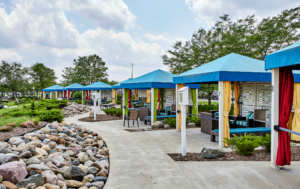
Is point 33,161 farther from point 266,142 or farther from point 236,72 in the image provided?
point 236,72

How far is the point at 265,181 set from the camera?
392cm

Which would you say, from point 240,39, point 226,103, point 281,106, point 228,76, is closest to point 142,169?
point 281,106

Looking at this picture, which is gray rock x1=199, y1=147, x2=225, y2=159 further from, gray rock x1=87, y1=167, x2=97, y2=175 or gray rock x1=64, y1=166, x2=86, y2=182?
gray rock x1=64, y1=166, x2=86, y2=182

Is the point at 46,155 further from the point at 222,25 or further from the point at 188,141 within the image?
the point at 222,25

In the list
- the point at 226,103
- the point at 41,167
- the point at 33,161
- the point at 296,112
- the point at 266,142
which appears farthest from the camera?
the point at 296,112

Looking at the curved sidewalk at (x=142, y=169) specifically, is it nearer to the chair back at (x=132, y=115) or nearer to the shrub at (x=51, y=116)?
the shrub at (x=51, y=116)


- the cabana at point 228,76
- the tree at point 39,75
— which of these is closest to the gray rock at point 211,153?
the cabana at point 228,76

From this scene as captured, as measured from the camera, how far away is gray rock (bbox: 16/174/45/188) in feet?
11.0

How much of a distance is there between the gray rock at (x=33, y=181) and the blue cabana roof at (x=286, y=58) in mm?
4675

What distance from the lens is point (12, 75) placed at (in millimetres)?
40750

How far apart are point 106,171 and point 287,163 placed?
372 cm

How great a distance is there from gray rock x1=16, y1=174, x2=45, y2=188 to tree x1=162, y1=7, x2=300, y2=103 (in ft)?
45.0

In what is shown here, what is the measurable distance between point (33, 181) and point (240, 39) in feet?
52.7

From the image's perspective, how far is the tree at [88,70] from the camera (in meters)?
42.6
